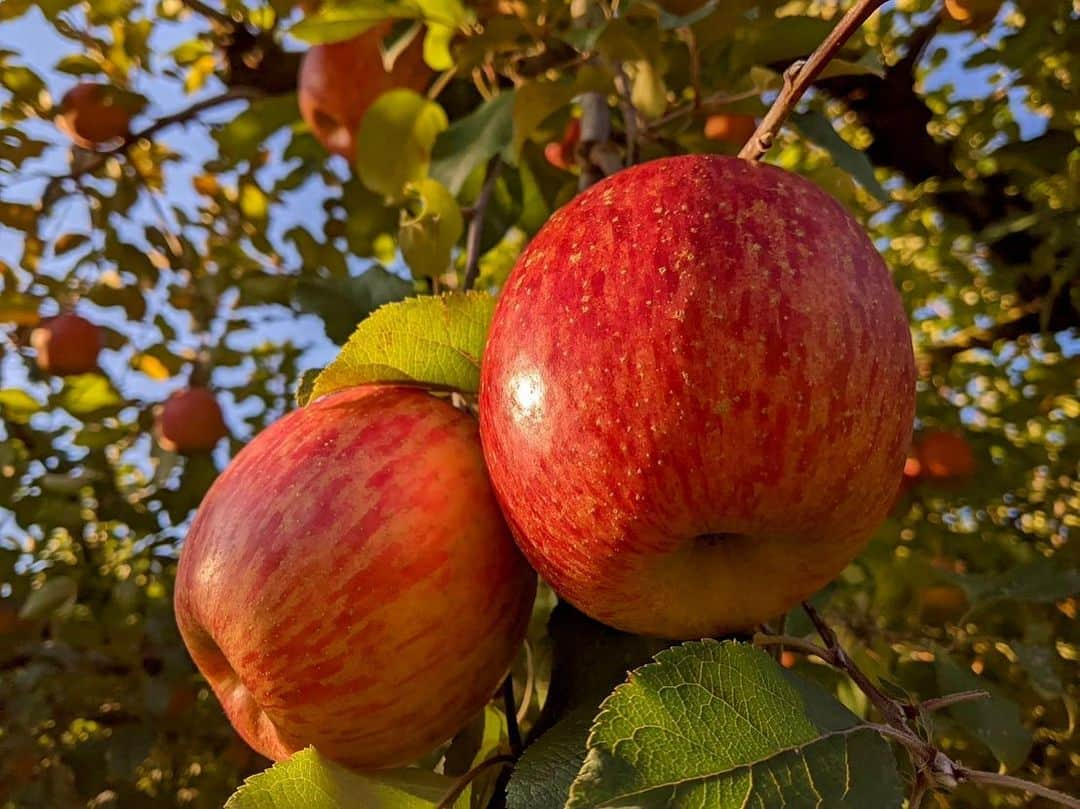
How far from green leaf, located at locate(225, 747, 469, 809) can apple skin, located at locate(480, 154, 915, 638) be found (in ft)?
0.78

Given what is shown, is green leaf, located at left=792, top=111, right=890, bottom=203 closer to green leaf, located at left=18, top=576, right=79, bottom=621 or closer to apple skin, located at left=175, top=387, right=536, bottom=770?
apple skin, located at left=175, top=387, right=536, bottom=770

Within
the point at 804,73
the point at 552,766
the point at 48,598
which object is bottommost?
the point at 48,598

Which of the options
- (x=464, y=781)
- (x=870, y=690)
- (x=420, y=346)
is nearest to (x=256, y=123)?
(x=420, y=346)

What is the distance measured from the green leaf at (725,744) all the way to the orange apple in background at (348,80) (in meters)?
1.25

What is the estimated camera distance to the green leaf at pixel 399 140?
4.13 ft

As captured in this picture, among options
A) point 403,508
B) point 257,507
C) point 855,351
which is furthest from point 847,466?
point 257,507

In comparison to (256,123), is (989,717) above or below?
Result: below

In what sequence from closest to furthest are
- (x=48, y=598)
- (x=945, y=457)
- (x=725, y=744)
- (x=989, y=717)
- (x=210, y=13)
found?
(x=725, y=744)
(x=989, y=717)
(x=48, y=598)
(x=210, y=13)
(x=945, y=457)

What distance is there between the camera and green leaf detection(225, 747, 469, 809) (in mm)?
657

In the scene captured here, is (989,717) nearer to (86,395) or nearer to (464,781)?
(464,781)

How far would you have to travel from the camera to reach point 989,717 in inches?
44.2

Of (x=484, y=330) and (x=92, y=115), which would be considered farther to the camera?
(x=92, y=115)

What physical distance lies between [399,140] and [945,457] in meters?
1.48

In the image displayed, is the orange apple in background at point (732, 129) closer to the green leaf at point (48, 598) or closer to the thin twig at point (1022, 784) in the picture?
the thin twig at point (1022, 784)
